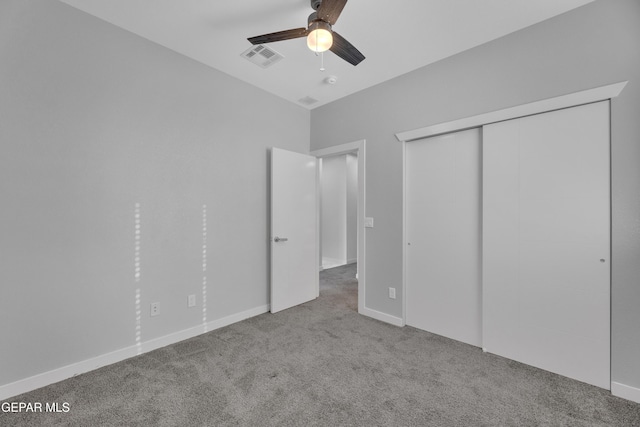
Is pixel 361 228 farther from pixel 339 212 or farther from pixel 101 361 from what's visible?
pixel 339 212

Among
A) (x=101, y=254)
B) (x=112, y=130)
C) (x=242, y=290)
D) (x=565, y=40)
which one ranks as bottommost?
(x=242, y=290)

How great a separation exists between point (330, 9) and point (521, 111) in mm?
1742

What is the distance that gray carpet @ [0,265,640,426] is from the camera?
1625 mm

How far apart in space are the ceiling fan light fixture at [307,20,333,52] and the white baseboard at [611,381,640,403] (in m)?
2.99

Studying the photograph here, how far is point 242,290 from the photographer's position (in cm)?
313

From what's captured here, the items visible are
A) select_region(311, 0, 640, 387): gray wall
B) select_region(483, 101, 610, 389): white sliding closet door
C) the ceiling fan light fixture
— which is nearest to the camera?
the ceiling fan light fixture

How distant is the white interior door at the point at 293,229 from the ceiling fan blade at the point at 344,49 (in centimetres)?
147

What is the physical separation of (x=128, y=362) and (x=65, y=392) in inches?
16.1

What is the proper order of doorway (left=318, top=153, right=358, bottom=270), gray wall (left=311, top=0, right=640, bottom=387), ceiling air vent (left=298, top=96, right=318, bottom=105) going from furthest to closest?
doorway (left=318, top=153, right=358, bottom=270) → ceiling air vent (left=298, top=96, right=318, bottom=105) → gray wall (left=311, top=0, right=640, bottom=387)

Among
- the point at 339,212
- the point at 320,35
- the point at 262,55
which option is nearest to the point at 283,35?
the point at 320,35

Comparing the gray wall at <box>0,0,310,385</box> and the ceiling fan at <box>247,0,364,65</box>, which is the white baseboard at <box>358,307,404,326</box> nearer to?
the gray wall at <box>0,0,310,385</box>

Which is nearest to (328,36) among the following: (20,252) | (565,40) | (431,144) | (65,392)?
(431,144)

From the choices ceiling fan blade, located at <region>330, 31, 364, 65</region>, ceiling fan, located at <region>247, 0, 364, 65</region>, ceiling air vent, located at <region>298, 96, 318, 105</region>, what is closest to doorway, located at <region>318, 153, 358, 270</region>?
ceiling air vent, located at <region>298, 96, 318, 105</region>

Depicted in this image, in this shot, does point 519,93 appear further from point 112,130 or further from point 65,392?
point 65,392
